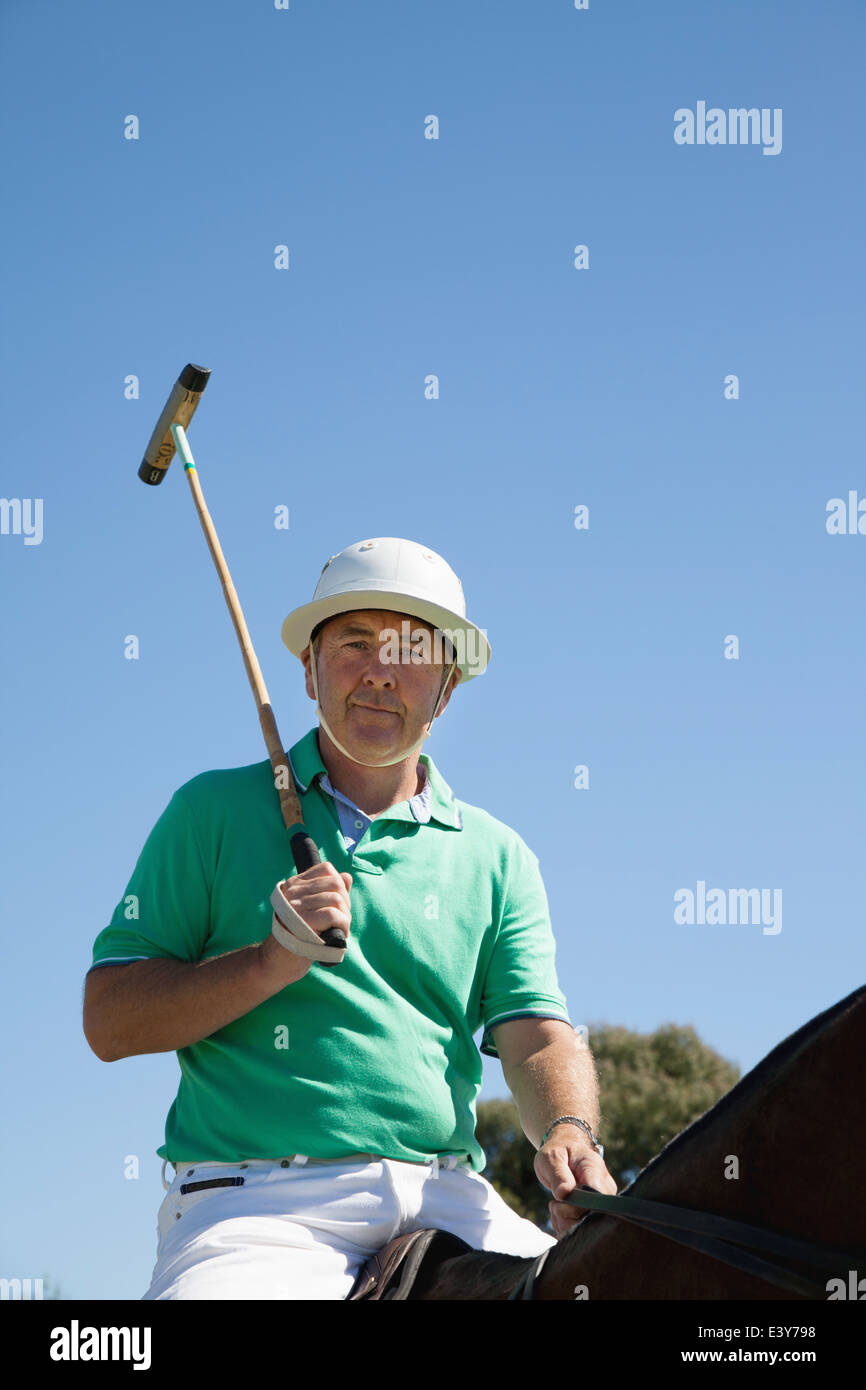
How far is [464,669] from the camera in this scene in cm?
557

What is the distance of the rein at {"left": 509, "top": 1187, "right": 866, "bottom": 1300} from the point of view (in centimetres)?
291

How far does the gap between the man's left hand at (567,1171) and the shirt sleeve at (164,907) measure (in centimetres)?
129

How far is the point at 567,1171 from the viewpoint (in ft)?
13.8

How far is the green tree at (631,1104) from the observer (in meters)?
25.9

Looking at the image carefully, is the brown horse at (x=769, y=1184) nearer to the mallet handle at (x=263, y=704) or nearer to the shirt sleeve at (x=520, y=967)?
the mallet handle at (x=263, y=704)

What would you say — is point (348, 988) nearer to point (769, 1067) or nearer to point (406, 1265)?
point (406, 1265)

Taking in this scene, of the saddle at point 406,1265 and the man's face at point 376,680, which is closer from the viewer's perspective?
the saddle at point 406,1265

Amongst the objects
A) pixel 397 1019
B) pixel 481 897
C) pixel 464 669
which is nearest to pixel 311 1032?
pixel 397 1019

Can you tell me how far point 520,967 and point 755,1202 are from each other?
78.1 inches

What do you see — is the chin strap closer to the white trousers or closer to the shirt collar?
the shirt collar

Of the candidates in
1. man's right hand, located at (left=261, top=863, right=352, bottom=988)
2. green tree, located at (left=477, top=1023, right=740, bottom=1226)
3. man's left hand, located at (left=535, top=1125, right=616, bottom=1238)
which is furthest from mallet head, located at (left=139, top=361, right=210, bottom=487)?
green tree, located at (left=477, top=1023, right=740, bottom=1226)

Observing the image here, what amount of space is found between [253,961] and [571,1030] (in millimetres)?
1318

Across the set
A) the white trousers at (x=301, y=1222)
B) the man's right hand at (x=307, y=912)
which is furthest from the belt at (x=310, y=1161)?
the man's right hand at (x=307, y=912)

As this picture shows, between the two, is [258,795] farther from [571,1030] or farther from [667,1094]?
[667,1094]
